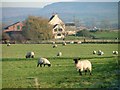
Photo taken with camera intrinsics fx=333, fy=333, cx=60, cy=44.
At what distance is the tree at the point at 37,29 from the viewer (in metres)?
101

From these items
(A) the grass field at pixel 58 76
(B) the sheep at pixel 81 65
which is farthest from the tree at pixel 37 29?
(B) the sheep at pixel 81 65

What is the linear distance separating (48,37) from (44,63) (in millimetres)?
77861

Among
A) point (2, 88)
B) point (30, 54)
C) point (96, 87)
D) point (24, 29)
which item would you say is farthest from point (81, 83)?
point (24, 29)

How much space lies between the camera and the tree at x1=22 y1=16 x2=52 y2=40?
332 feet

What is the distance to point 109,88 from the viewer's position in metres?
13.0

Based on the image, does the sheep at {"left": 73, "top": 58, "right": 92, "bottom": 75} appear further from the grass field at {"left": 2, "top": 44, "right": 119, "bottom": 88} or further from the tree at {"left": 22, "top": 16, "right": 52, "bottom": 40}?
the tree at {"left": 22, "top": 16, "right": 52, "bottom": 40}

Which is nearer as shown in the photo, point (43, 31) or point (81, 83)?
point (81, 83)

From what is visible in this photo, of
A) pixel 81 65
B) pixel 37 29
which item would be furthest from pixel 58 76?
pixel 37 29

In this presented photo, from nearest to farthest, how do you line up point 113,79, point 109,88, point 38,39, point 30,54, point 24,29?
point 109,88, point 113,79, point 30,54, point 38,39, point 24,29

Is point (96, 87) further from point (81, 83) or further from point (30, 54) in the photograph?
point (30, 54)

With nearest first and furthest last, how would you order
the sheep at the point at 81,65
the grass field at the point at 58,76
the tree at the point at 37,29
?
1. the grass field at the point at 58,76
2. the sheep at the point at 81,65
3. the tree at the point at 37,29

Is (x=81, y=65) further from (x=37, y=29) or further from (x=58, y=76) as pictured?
(x=37, y=29)

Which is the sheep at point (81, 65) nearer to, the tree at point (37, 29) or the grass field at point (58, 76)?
the grass field at point (58, 76)

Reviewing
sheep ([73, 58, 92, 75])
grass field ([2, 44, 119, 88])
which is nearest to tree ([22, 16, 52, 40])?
grass field ([2, 44, 119, 88])
